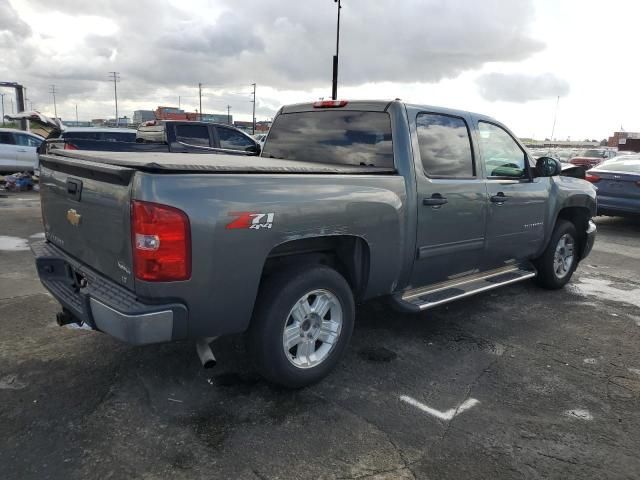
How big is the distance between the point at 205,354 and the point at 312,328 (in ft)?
2.38

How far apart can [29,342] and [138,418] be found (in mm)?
1529

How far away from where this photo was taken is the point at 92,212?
2928 mm

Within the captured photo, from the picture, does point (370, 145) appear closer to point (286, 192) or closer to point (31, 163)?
point (286, 192)

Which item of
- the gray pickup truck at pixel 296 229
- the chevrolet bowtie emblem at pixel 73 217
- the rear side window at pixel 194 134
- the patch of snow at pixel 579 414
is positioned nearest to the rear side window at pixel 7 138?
the rear side window at pixel 194 134

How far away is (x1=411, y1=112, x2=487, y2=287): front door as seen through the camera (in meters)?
3.87

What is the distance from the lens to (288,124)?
4.78 metres

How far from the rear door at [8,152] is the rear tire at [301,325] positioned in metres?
15.4

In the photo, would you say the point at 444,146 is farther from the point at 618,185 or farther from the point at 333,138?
the point at 618,185

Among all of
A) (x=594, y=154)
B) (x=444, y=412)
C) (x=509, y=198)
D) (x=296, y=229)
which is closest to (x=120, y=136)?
(x=509, y=198)

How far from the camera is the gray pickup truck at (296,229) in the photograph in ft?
8.51

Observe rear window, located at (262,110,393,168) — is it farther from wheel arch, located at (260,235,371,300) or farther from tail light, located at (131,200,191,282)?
tail light, located at (131,200,191,282)

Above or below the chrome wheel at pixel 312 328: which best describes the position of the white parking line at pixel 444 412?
below

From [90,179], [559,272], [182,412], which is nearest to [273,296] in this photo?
[182,412]

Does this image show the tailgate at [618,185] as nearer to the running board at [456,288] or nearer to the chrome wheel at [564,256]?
the chrome wheel at [564,256]
